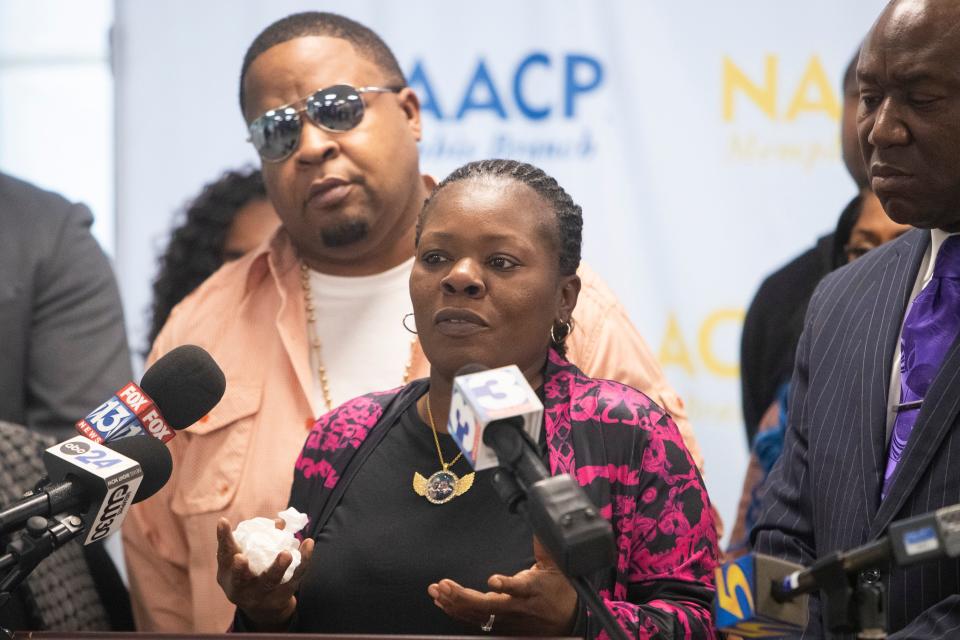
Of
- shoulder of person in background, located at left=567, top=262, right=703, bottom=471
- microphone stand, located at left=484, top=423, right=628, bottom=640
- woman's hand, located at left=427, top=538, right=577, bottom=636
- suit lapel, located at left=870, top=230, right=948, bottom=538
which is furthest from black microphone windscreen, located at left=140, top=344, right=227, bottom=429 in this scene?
suit lapel, located at left=870, top=230, right=948, bottom=538

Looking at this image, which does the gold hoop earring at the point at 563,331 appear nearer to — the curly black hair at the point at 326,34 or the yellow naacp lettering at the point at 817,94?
the curly black hair at the point at 326,34

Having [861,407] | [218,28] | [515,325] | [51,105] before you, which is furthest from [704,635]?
[51,105]

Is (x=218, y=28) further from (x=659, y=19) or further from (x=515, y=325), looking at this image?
(x=515, y=325)

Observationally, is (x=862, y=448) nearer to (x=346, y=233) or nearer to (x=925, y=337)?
(x=925, y=337)

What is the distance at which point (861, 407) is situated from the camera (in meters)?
2.32

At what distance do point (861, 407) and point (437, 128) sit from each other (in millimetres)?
2581

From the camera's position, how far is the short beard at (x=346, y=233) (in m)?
3.27

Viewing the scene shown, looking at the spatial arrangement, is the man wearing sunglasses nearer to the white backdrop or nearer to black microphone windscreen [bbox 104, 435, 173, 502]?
black microphone windscreen [bbox 104, 435, 173, 502]

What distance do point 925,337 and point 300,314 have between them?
1.59 meters

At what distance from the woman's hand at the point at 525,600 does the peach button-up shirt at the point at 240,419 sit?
94cm

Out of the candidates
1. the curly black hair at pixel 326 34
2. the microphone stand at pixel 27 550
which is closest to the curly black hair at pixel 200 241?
the curly black hair at pixel 326 34

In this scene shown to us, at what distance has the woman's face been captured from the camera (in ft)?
7.97

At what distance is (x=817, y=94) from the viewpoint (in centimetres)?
457

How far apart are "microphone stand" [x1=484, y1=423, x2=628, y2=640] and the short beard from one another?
1.55 m
